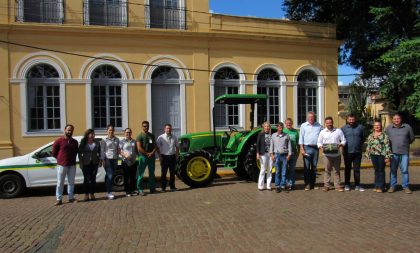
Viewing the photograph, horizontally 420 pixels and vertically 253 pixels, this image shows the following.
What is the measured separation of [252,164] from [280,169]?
1361 mm

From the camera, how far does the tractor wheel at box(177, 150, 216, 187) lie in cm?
1116

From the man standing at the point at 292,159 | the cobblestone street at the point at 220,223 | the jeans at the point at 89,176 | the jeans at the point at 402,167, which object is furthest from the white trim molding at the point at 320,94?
the jeans at the point at 89,176

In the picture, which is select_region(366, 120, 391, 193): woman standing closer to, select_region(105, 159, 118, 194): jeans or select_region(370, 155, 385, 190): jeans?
select_region(370, 155, 385, 190): jeans

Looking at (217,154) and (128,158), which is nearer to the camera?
(128,158)

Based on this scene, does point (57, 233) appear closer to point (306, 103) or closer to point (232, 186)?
point (232, 186)

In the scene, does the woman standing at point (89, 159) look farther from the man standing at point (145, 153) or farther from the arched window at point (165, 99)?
the arched window at point (165, 99)

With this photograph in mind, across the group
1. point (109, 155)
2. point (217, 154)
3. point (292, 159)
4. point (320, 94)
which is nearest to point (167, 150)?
point (109, 155)

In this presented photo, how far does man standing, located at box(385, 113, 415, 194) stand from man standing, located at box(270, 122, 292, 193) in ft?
7.48

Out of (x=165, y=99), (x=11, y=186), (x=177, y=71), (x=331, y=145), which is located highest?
(x=177, y=71)

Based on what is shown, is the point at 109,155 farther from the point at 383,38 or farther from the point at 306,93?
the point at 383,38

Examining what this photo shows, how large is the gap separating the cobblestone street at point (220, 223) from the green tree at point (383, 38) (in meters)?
9.06

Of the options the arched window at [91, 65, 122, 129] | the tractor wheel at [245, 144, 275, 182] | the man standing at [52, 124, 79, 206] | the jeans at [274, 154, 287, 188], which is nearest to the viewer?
the man standing at [52, 124, 79, 206]

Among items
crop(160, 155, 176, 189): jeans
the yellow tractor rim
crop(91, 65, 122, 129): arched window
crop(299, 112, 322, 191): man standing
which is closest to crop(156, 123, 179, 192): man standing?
crop(160, 155, 176, 189): jeans

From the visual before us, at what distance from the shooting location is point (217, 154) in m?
11.9
